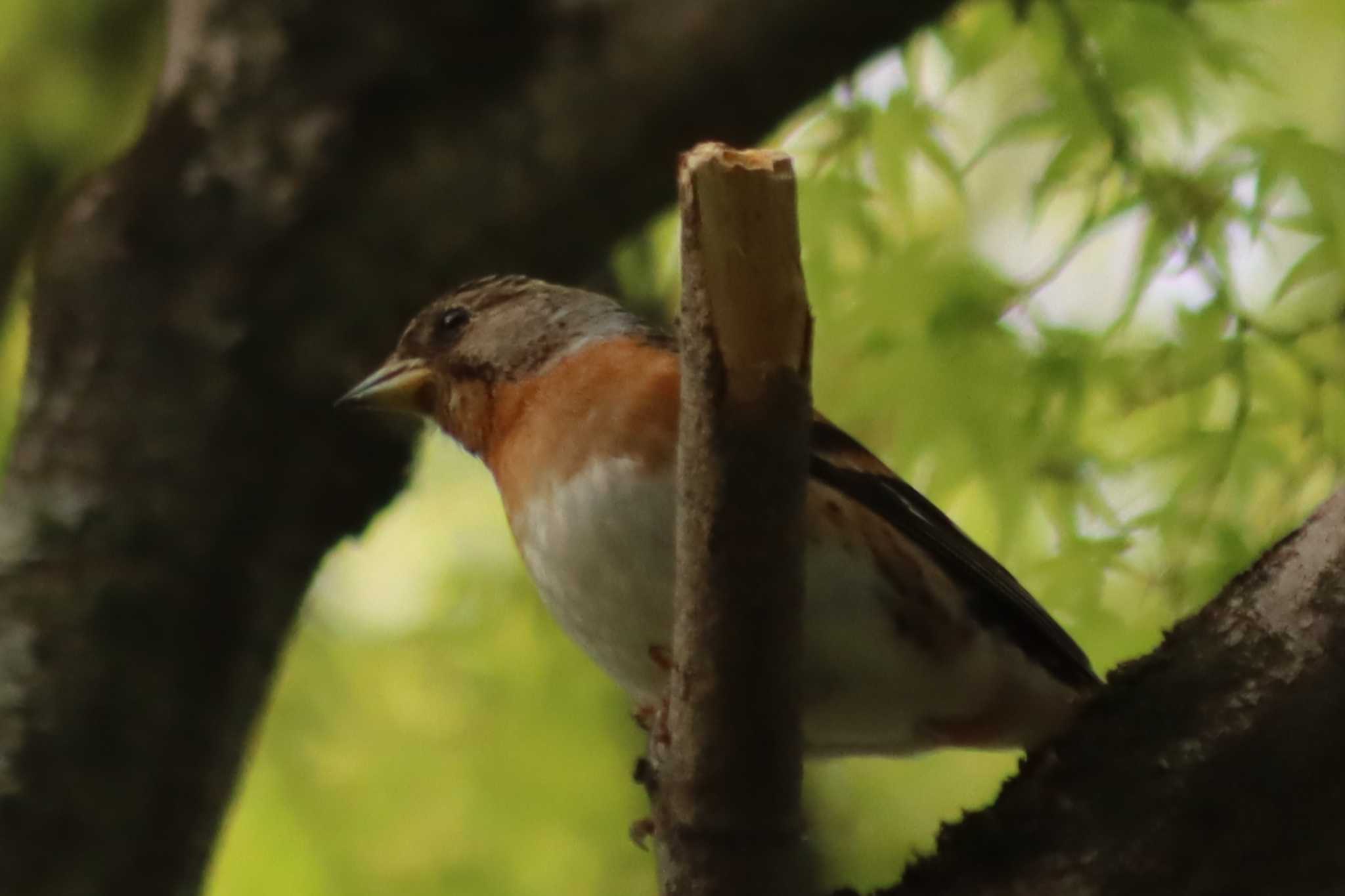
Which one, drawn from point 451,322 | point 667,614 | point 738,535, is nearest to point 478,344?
point 451,322

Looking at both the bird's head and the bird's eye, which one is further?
the bird's eye

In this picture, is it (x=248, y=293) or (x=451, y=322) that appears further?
(x=248, y=293)

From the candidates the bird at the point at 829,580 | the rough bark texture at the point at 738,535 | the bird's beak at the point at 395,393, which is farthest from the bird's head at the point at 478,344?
the rough bark texture at the point at 738,535

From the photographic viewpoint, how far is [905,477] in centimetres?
305

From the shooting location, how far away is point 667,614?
2246 millimetres

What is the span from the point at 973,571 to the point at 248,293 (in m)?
1.67

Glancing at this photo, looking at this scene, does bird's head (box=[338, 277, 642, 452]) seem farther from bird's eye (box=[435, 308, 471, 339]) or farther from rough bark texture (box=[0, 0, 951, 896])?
rough bark texture (box=[0, 0, 951, 896])

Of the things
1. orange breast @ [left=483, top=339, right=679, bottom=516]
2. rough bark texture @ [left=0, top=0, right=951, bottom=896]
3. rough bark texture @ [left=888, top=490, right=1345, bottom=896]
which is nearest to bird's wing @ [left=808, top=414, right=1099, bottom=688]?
orange breast @ [left=483, top=339, right=679, bottom=516]

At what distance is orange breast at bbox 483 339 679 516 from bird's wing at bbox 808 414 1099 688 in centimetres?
27

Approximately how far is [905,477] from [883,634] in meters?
0.77

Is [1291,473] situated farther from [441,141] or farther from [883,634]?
[441,141]

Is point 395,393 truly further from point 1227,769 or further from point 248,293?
point 1227,769

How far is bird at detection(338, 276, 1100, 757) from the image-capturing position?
2.26 m

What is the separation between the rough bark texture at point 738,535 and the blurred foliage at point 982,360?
0.53 meters
